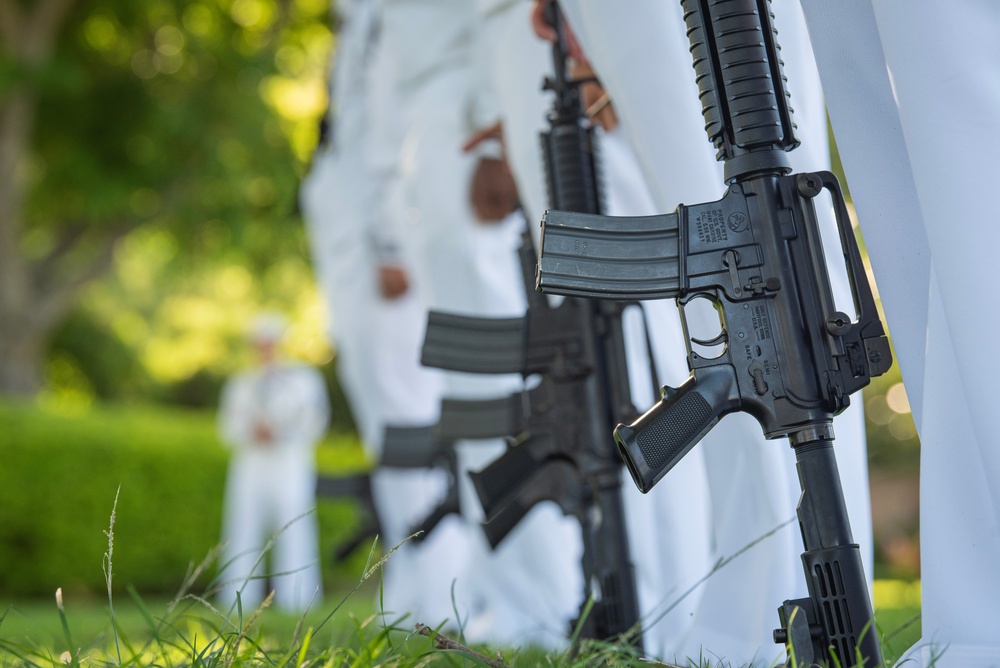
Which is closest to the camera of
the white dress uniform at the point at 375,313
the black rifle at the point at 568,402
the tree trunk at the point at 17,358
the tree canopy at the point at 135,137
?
the black rifle at the point at 568,402

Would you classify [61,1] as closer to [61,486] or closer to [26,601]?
[61,486]

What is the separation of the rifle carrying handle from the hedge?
7641 millimetres

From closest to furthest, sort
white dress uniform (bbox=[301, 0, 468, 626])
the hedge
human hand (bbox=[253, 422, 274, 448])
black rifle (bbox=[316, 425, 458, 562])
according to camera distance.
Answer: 1. black rifle (bbox=[316, 425, 458, 562])
2. white dress uniform (bbox=[301, 0, 468, 626])
3. human hand (bbox=[253, 422, 274, 448])
4. the hedge

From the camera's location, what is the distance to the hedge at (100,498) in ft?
28.5

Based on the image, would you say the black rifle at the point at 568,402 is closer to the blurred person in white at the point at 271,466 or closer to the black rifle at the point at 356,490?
the black rifle at the point at 356,490

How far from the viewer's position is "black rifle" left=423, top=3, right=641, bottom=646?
2.12 m

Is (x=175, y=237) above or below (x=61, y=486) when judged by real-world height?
above

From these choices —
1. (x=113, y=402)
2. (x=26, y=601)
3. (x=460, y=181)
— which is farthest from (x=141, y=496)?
(x=113, y=402)

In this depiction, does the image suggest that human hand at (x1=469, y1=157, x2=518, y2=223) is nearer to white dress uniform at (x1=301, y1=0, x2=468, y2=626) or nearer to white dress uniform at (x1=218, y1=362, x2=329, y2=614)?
white dress uniform at (x1=301, y1=0, x2=468, y2=626)

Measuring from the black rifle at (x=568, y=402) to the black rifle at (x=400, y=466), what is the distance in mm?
475

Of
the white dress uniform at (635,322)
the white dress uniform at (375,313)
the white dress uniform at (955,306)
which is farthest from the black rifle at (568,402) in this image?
the white dress uniform at (375,313)

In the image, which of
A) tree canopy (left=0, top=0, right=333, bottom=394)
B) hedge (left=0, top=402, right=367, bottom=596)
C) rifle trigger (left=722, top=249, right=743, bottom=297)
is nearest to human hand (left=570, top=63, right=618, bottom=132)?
rifle trigger (left=722, top=249, right=743, bottom=297)

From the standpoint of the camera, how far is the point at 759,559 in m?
1.79

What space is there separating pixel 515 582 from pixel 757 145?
218cm
